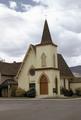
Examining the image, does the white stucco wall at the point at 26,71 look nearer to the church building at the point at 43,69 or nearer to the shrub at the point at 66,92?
the church building at the point at 43,69

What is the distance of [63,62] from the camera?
240 feet

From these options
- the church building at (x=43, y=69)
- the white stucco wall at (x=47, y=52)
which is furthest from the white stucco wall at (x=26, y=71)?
the white stucco wall at (x=47, y=52)

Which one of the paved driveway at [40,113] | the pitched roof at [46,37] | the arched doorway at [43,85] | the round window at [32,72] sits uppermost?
the pitched roof at [46,37]

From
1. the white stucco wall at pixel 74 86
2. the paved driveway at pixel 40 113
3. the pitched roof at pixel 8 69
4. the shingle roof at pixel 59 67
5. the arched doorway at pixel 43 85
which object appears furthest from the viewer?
the pitched roof at pixel 8 69

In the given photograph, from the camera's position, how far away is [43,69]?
62.7 m

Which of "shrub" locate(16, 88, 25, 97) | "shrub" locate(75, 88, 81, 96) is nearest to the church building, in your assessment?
"shrub" locate(16, 88, 25, 97)

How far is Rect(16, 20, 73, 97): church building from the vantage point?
62.2m

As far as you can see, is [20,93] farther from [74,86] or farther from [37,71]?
[74,86]

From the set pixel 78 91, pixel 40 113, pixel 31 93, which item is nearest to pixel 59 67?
pixel 78 91

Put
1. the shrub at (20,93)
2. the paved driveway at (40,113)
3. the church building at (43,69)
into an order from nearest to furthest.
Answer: the paved driveway at (40,113) < the church building at (43,69) < the shrub at (20,93)

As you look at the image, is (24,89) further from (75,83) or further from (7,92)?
(75,83)

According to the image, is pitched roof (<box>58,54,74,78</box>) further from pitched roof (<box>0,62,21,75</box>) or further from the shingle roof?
pitched roof (<box>0,62,21,75</box>)

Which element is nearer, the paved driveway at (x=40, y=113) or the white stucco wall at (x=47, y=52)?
the paved driveway at (x=40, y=113)

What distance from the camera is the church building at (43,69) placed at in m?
62.2
